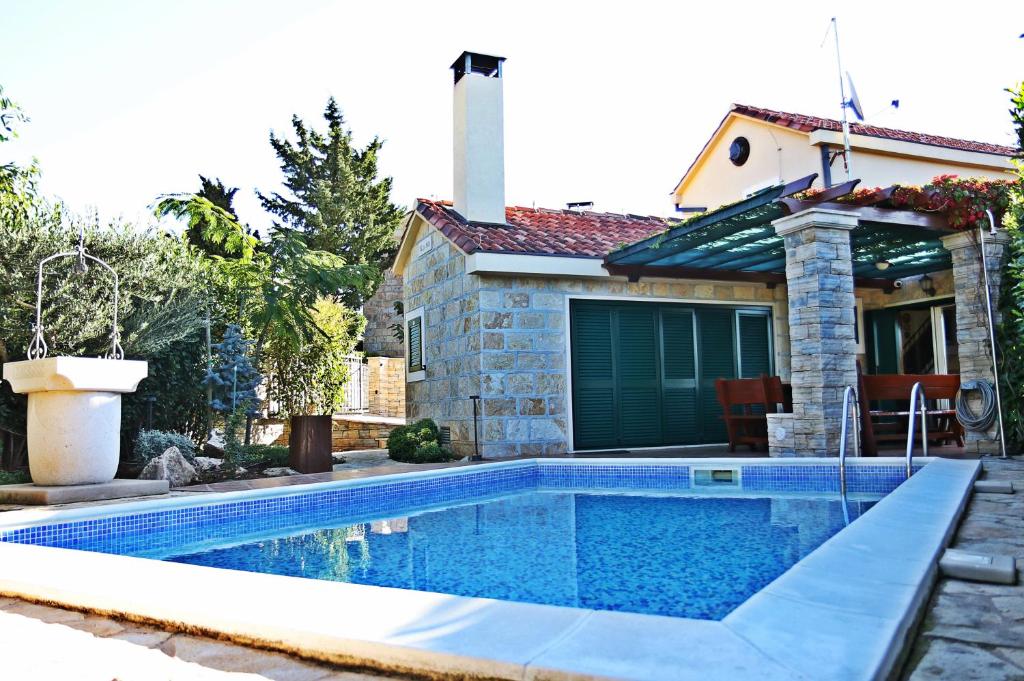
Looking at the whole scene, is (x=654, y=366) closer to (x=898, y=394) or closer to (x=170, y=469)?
(x=898, y=394)

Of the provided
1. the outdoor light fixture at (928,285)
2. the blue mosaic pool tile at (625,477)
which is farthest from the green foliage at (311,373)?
the outdoor light fixture at (928,285)

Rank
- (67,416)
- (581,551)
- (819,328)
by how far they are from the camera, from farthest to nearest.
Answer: (819,328) < (67,416) < (581,551)

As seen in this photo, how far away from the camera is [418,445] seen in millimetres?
9758

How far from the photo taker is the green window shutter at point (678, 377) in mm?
10766

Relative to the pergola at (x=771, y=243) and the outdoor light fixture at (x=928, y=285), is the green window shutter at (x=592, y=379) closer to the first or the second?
the pergola at (x=771, y=243)

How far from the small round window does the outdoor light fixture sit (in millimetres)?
6078

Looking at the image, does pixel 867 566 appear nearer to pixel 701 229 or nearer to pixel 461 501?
pixel 461 501

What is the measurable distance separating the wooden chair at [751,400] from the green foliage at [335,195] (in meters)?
17.9

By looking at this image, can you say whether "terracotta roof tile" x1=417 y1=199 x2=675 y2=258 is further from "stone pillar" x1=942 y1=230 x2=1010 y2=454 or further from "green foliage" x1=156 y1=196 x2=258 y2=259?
"stone pillar" x1=942 y1=230 x2=1010 y2=454

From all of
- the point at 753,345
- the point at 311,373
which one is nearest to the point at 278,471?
the point at 311,373

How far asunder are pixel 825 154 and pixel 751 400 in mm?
7849

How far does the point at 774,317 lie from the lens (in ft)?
38.1

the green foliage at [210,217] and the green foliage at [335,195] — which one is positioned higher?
the green foliage at [335,195]

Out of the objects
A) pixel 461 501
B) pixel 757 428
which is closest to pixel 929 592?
pixel 461 501
